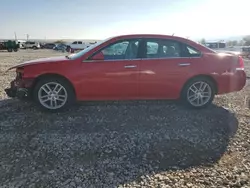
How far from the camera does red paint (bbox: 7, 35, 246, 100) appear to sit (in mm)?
4848

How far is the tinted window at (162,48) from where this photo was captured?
5.07 meters

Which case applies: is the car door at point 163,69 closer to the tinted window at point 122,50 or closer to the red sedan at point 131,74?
the red sedan at point 131,74

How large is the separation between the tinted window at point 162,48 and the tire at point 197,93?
0.69 meters

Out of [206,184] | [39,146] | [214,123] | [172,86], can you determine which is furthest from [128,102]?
[206,184]

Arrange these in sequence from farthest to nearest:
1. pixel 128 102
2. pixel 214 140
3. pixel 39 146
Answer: pixel 128 102 → pixel 214 140 → pixel 39 146

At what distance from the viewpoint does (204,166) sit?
3.15 meters

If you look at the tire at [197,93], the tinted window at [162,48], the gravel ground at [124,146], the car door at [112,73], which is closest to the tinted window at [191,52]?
the tinted window at [162,48]

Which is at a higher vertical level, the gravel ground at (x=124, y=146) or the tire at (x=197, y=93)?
the tire at (x=197, y=93)

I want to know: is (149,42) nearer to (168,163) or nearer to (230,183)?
(168,163)

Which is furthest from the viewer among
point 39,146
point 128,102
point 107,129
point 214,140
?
point 128,102

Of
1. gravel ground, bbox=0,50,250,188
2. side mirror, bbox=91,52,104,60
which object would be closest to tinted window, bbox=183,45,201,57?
gravel ground, bbox=0,50,250,188

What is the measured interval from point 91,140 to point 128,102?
209 centimetres

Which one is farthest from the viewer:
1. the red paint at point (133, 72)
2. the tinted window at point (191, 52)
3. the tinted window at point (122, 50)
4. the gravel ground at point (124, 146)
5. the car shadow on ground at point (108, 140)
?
the tinted window at point (191, 52)

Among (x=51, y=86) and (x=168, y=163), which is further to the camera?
(x=51, y=86)
